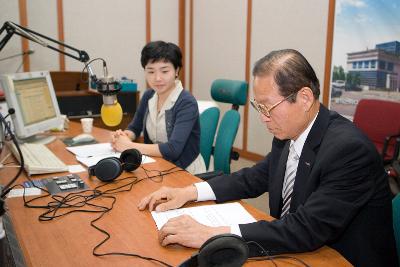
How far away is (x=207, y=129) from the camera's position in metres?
2.53

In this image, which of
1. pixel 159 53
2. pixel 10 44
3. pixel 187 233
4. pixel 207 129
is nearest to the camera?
pixel 187 233

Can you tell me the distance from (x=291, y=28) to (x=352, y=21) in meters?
0.64

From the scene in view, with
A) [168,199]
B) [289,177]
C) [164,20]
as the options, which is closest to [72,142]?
[168,199]

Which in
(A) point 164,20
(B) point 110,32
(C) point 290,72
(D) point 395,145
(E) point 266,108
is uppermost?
(A) point 164,20

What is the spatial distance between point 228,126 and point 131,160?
2.63ft

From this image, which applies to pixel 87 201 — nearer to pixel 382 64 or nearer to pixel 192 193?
pixel 192 193

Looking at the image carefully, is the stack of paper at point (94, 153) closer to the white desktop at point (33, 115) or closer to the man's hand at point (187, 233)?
the white desktop at point (33, 115)

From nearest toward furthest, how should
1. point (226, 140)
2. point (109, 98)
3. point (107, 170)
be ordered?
point (107, 170)
point (109, 98)
point (226, 140)

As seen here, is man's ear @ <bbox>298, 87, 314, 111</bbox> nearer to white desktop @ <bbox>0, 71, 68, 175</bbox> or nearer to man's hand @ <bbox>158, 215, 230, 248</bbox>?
man's hand @ <bbox>158, 215, 230, 248</bbox>

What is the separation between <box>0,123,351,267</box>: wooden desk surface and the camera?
1040mm

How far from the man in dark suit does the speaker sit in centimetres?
21

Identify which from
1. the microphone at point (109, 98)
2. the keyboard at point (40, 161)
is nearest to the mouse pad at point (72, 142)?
the keyboard at point (40, 161)

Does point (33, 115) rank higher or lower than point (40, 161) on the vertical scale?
higher

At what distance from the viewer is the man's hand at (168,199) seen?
1371mm
